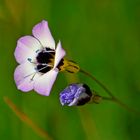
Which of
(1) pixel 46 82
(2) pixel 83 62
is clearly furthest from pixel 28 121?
(1) pixel 46 82

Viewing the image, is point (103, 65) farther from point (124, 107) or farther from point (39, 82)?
point (39, 82)

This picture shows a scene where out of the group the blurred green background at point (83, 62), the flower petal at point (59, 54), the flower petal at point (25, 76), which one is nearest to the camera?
the flower petal at point (59, 54)

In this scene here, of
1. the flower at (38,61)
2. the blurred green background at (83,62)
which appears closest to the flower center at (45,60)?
the flower at (38,61)

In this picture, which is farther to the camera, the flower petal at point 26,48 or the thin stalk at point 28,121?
the thin stalk at point 28,121

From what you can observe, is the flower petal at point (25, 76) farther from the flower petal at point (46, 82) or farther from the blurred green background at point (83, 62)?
the blurred green background at point (83, 62)

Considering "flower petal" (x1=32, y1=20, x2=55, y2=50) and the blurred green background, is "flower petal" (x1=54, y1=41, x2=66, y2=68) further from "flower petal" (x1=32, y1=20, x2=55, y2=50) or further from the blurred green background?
the blurred green background

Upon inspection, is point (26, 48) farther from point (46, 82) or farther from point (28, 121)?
point (28, 121)
